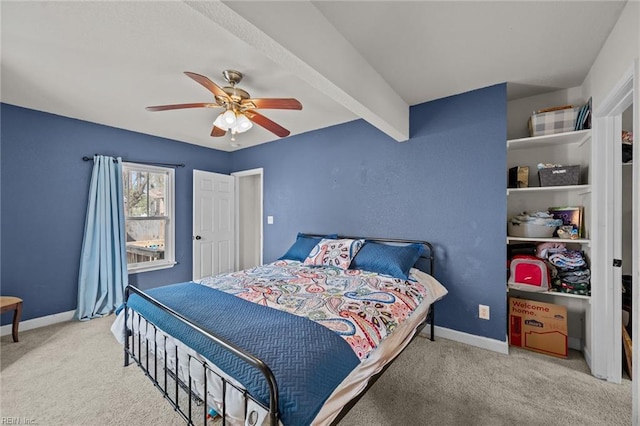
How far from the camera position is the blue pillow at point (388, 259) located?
2574 millimetres

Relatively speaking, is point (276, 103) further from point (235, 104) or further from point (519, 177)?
point (519, 177)

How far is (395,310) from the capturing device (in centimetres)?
188

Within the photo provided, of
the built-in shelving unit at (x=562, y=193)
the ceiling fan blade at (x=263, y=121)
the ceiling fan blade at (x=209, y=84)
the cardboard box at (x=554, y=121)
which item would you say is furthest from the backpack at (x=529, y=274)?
the ceiling fan blade at (x=209, y=84)

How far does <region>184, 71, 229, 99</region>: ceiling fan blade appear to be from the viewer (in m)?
1.76

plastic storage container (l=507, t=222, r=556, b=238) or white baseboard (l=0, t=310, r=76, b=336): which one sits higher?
plastic storage container (l=507, t=222, r=556, b=238)

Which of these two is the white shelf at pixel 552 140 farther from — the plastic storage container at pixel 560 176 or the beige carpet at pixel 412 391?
the beige carpet at pixel 412 391

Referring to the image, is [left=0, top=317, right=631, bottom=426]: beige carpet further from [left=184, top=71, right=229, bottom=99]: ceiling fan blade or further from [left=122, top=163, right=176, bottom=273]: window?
[left=184, top=71, right=229, bottom=99]: ceiling fan blade

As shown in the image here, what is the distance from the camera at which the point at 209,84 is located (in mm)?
1892

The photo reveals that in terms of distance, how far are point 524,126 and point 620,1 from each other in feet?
4.64

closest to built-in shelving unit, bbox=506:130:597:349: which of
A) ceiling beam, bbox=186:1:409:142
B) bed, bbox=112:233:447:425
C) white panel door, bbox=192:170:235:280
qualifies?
bed, bbox=112:233:447:425

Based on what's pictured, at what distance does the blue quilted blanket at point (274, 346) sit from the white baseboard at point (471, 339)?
1.89 metres

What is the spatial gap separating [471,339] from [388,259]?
1138mm

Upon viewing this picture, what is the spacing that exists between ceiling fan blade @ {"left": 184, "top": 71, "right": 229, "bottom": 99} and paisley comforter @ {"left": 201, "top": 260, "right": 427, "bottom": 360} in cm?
154

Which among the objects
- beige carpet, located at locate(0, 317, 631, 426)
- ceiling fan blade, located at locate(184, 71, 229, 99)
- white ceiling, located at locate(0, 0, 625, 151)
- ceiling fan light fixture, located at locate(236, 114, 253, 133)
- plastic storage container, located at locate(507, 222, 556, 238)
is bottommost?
beige carpet, located at locate(0, 317, 631, 426)
